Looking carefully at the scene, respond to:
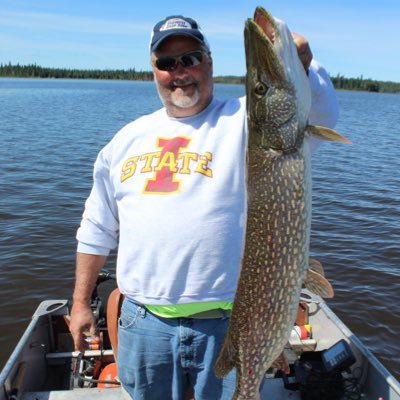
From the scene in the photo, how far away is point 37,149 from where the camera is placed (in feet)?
62.5

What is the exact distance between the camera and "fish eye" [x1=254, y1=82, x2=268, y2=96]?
7.21ft

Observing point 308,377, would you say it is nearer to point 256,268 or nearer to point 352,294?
point 256,268

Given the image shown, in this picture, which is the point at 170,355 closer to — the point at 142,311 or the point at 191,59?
the point at 142,311

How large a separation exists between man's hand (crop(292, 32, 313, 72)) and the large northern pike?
17cm

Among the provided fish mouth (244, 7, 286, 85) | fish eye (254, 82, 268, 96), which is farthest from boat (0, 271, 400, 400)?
fish mouth (244, 7, 286, 85)

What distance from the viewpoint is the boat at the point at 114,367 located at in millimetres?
3836

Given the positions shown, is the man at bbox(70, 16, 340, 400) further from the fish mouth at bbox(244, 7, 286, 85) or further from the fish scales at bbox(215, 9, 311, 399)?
the fish mouth at bbox(244, 7, 286, 85)

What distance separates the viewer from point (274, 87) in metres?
2.17

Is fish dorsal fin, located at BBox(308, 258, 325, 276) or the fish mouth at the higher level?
the fish mouth

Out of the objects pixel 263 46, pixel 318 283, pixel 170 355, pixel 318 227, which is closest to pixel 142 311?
pixel 170 355

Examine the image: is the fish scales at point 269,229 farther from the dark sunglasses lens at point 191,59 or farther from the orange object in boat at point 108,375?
the orange object in boat at point 108,375

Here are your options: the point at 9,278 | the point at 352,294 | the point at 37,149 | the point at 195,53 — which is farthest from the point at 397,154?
the point at 195,53

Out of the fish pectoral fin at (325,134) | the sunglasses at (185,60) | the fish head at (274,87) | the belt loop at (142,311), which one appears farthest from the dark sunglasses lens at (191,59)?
the belt loop at (142,311)

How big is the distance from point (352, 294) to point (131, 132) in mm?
6659
